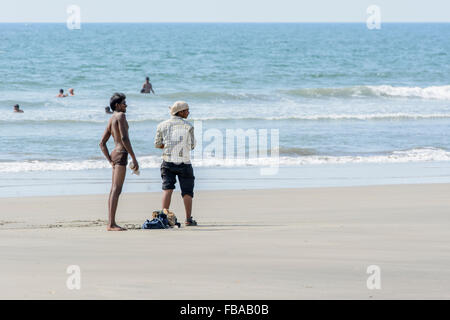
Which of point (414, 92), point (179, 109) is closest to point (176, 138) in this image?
point (179, 109)

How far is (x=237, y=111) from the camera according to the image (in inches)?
1037

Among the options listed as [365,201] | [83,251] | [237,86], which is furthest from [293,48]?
[83,251]

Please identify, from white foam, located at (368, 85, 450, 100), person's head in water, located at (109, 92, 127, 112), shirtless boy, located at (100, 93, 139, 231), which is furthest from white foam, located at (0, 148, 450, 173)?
white foam, located at (368, 85, 450, 100)

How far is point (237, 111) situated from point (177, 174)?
1820 cm

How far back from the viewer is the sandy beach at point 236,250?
531cm

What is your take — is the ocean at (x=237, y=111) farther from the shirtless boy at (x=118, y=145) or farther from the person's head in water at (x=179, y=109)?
the person's head in water at (x=179, y=109)

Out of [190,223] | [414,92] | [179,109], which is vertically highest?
[414,92]

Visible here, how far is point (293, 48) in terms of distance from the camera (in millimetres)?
70750

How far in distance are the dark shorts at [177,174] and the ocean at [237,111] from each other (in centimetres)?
419

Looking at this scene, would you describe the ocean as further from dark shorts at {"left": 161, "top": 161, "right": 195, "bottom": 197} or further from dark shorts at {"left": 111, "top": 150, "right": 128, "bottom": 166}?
dark shorts at {"left": 111, "top": 150, "right": 128, "bottom": 166}

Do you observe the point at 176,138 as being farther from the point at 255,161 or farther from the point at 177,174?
the point at 255,161

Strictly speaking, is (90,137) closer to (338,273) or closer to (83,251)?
(83,251)

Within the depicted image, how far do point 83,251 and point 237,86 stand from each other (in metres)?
29.2

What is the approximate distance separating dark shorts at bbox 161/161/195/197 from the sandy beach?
1.59 feet
